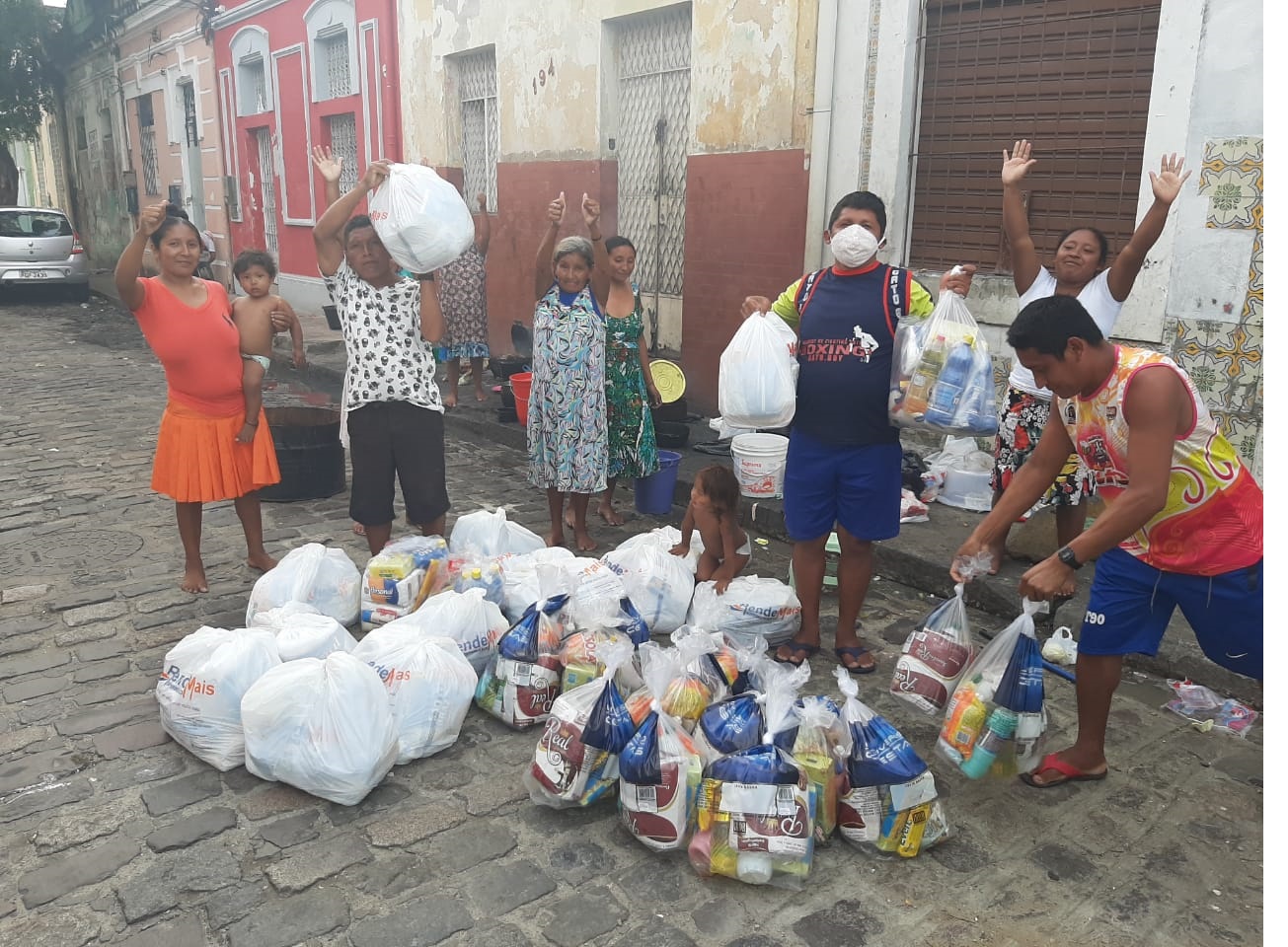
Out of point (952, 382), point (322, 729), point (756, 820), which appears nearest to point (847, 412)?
point (952, 382)

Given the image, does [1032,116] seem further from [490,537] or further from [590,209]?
[490,537]

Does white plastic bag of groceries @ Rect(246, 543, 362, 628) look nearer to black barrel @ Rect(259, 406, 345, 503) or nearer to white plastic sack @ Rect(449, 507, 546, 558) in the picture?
white plastic sack @ Rect(449, 507, 546, 558)

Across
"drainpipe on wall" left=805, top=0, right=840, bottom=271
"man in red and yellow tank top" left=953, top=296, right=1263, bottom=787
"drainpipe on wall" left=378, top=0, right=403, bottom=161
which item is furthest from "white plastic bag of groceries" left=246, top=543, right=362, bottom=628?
"drainpipe on wall" left=378, top=0, right=403, bottom=161

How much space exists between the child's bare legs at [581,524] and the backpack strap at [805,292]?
1968 mm

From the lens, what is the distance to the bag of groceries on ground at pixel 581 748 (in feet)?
9.62

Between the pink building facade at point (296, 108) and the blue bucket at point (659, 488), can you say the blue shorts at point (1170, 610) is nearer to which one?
the blue bucket at point (659, 488)

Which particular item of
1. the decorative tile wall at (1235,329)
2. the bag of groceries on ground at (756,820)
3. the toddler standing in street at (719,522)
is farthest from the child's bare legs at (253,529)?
the decorative tile wall at (1235,329)

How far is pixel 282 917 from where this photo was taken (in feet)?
8.43

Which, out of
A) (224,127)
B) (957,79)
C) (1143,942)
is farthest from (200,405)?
(224,127)

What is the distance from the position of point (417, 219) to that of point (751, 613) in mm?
2233

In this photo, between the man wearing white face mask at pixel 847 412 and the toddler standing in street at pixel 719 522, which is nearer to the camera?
the man wearing white face mask at pixel 847 412

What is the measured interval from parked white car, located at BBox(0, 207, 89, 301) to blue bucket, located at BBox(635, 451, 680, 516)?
649 inches

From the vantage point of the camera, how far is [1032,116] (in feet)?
18.8

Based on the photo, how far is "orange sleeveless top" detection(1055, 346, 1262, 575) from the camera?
9.05ft
